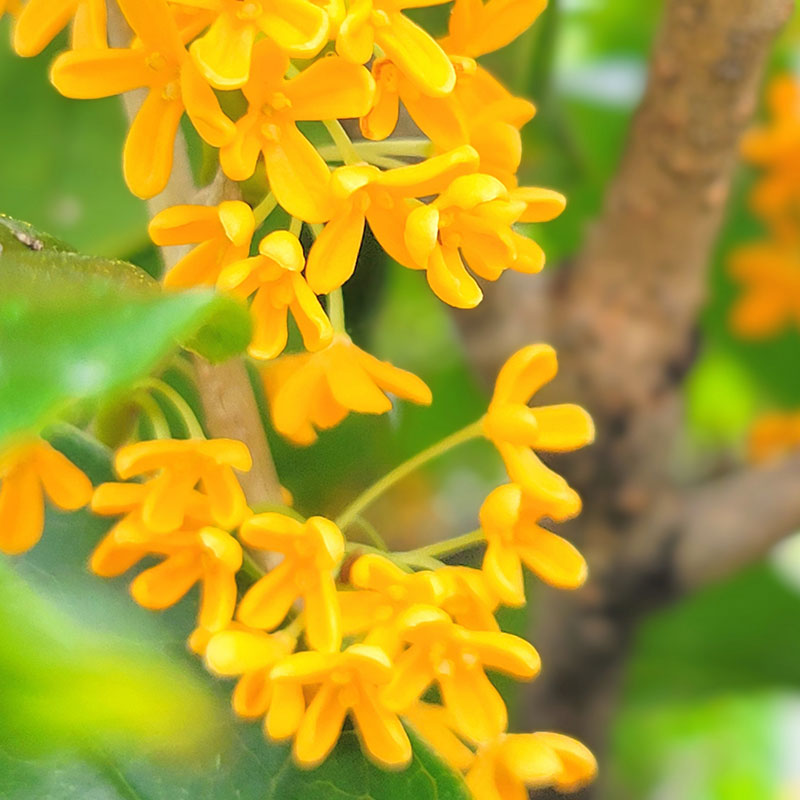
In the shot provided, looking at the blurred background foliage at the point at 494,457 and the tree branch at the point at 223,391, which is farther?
the blurred background foliage at the point at 494,457

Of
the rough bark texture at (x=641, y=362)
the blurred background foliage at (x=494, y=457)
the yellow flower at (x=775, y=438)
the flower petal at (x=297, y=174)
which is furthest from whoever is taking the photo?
the yellow flower at (x=775, y=438)

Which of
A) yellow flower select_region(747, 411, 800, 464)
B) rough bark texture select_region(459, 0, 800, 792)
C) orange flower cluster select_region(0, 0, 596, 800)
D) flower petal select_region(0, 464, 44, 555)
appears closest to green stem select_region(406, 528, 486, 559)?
orange flower cluster select_region(0, 0, 596, 800)

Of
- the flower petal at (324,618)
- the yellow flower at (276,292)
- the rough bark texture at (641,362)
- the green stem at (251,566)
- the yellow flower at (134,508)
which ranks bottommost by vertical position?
the rough bark texture at (641,362)

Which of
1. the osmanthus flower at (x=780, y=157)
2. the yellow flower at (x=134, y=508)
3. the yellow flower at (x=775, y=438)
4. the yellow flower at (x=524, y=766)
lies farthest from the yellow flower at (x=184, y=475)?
the yellow flower at (x=775, y=438)

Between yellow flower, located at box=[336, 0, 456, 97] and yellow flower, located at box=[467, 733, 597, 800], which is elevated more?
yellow flower, located at box=[336, 0, 456, 97]

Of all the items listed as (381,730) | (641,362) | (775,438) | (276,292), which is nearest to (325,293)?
(276,292)

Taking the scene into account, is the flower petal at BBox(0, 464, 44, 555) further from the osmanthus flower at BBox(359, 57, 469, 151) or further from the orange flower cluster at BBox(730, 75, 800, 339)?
the orange flower cluster at BBox(730, 75, 800, 339)

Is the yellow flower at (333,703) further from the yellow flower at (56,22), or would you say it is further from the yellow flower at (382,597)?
the yellow flower at (56,22)

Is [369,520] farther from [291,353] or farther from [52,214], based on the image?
[52,214]

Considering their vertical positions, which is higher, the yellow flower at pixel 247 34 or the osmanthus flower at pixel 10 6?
the yellow flower at pixel 247 34
